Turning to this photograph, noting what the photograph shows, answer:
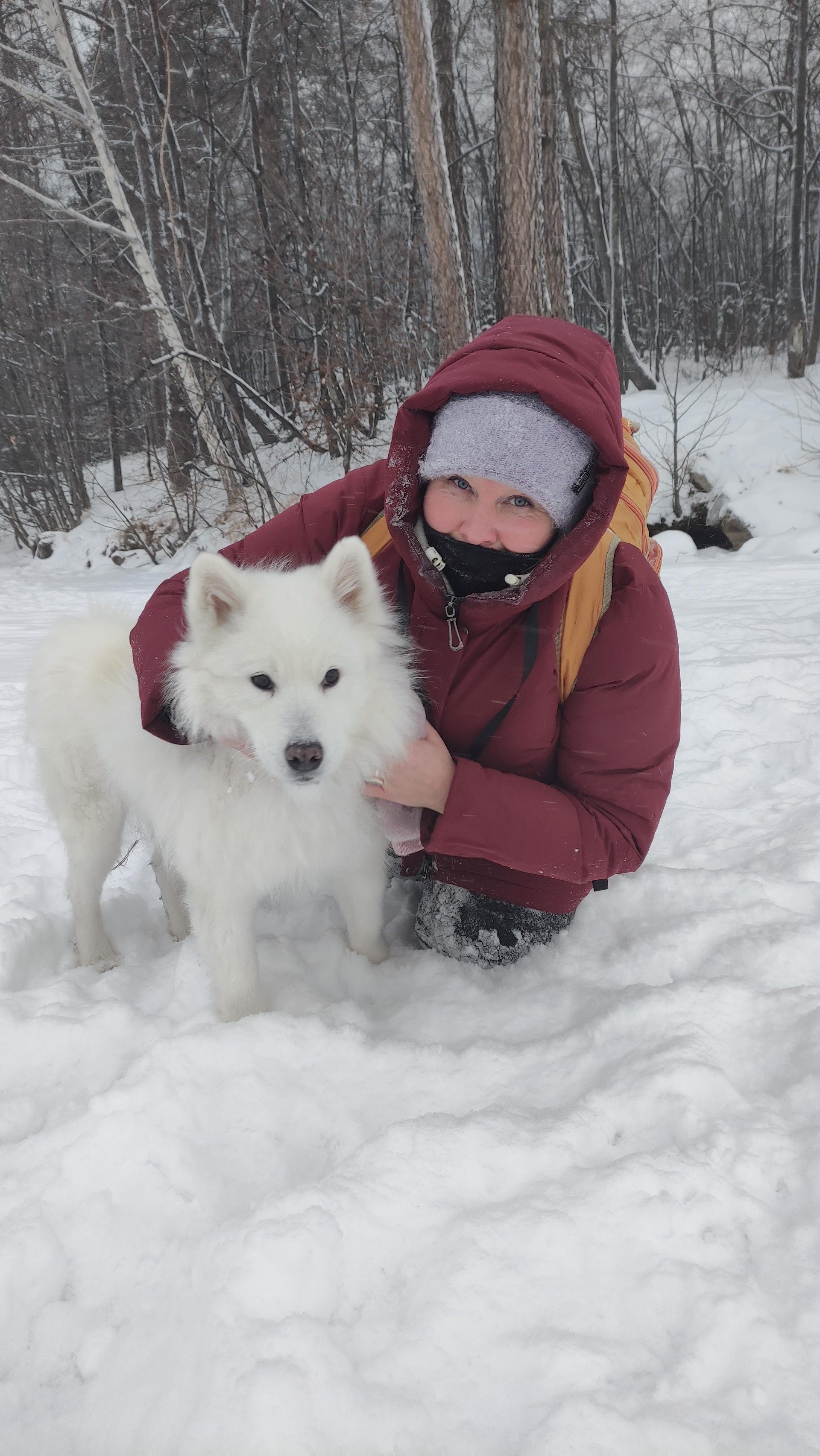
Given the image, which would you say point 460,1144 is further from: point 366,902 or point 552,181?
point 552,181

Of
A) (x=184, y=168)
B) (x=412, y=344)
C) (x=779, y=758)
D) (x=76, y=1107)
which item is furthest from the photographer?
(x=184, y=168)

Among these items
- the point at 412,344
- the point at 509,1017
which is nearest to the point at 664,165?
the point at 412,344

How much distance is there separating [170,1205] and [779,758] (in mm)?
3294

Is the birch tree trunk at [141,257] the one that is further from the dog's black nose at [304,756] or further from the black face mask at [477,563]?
the dog's black nose at [304,756]

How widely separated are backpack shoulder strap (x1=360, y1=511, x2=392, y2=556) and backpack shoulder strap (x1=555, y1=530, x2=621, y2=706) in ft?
2.25

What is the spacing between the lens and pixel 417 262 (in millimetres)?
12977

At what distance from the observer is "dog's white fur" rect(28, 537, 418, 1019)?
6.17 feet

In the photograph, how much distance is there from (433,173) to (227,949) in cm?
966

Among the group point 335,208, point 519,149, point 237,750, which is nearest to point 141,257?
point 335,208

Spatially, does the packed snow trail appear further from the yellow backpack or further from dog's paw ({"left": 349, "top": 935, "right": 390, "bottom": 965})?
the yellow backpack

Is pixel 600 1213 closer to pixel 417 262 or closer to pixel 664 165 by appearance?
pixel 417 262

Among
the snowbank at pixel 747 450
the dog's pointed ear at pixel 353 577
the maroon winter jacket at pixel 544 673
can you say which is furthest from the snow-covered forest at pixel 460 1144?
the snowbank at pixel 747 450

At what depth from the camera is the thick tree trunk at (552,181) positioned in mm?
10344

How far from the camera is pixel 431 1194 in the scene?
1586mm
